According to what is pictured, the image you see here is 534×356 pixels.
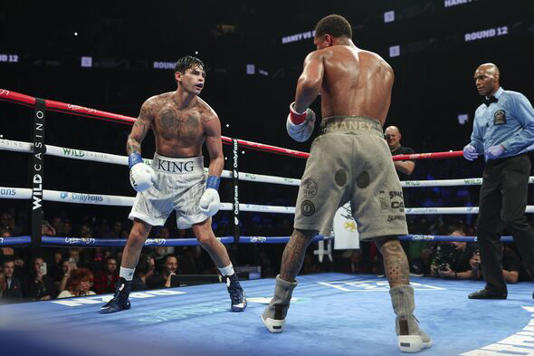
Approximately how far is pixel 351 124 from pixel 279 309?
30.8 inches

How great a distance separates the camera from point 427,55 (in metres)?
14.0

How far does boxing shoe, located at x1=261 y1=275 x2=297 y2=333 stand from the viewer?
1883 mm

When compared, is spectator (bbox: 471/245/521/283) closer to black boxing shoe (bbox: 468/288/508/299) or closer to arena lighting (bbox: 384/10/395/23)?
black boxing shoe (bbox: 468/288/508/299)

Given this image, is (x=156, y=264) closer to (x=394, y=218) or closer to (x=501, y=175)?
(x=501, y=175)

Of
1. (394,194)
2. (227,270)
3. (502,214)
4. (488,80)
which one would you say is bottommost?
(227,270)

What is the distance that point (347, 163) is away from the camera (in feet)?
6.08

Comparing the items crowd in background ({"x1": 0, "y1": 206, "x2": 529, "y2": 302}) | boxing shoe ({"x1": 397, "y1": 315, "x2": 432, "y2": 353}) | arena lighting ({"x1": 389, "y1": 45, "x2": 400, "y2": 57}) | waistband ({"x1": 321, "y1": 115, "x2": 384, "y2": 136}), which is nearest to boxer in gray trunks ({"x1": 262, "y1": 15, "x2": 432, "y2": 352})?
waistband ({"x1": 321, "y1": 115, "x2": 384, "y2": 136})

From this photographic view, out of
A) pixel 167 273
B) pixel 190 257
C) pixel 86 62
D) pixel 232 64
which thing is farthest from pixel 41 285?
pixel 232 64

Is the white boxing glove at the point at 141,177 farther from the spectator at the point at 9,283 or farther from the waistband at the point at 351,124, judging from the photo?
the spectator at the point at 9,283

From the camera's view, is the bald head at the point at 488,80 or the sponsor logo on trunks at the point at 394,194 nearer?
the sponsor logo on trunks at the point at 394,194

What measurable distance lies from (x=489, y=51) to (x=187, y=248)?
10.3 metres

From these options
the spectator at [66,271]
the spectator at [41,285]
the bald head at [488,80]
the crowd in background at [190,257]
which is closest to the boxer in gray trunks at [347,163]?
the bald head at [488,80]

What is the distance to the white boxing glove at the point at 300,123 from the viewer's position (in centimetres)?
192

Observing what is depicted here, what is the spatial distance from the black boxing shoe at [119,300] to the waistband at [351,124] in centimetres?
124
